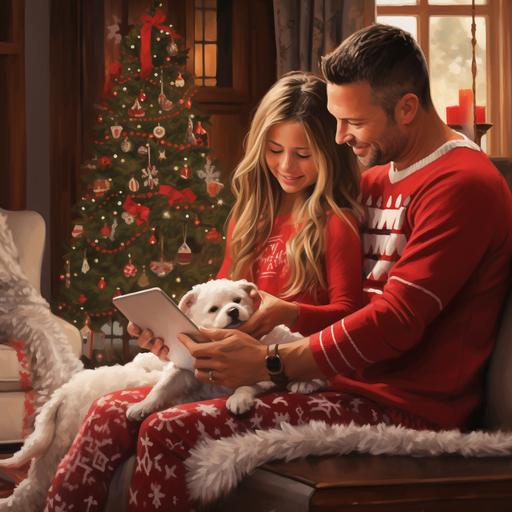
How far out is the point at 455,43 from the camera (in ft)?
21.2

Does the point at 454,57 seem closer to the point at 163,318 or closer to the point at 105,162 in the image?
the point at 105,162

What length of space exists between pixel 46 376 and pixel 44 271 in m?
2.64

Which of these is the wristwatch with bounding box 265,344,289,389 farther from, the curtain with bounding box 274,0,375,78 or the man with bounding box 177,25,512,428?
the curtain with bounding box 274,0,375,78

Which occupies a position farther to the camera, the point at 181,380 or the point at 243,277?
the point at 243,277

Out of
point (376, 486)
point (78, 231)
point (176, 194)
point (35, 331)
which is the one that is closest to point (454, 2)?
point (176, 194)

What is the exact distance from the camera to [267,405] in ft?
6.20

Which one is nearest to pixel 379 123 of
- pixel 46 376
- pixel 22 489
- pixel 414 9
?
pixel 22 489

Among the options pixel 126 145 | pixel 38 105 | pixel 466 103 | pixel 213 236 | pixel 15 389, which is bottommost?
pixel 15 389

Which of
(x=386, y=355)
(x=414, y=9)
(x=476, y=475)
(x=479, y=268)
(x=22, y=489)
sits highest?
(x=414, y=9)

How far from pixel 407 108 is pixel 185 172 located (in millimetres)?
3776

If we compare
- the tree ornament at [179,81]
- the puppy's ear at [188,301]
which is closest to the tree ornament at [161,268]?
the tree ornament at [179,81]

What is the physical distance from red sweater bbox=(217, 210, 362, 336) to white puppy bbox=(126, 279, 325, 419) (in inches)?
2.2

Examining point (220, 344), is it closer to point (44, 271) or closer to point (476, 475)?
point (476, 475)

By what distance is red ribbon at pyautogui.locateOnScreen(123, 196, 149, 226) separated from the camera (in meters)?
5.71
